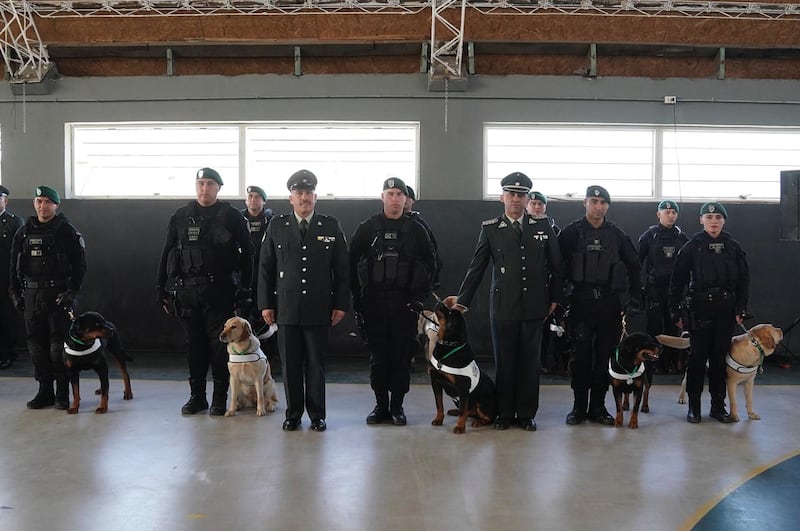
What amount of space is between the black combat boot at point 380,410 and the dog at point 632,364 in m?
1.77

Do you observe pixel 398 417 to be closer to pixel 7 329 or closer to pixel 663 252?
pixel 663 252

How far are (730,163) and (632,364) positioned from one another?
196 inches

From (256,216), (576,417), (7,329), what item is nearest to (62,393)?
(256,216)

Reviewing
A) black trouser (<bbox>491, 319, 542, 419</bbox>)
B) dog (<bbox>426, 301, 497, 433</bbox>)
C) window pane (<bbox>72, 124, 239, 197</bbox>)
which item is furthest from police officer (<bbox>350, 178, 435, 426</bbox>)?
window pane (<bbox>72, 124, 239, 197</bbox>)

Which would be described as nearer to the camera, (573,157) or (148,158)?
(573,157)

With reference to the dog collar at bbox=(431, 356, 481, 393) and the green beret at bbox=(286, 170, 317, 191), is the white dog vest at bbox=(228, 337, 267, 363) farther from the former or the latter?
the dog collar at bbox=(431, 356, 481, 393)

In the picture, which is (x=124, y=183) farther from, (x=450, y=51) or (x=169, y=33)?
(x=450, y=51)

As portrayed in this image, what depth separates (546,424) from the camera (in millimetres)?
5027

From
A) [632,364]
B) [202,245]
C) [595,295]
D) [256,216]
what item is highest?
[256,216]

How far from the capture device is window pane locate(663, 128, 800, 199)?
829 cm

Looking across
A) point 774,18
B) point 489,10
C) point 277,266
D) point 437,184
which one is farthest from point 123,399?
point 774,18

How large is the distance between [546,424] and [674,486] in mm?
1370

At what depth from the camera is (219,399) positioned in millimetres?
5219

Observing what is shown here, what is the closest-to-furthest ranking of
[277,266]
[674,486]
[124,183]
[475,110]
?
[674,486] → [277,266] → [475,110] → [124,183]
